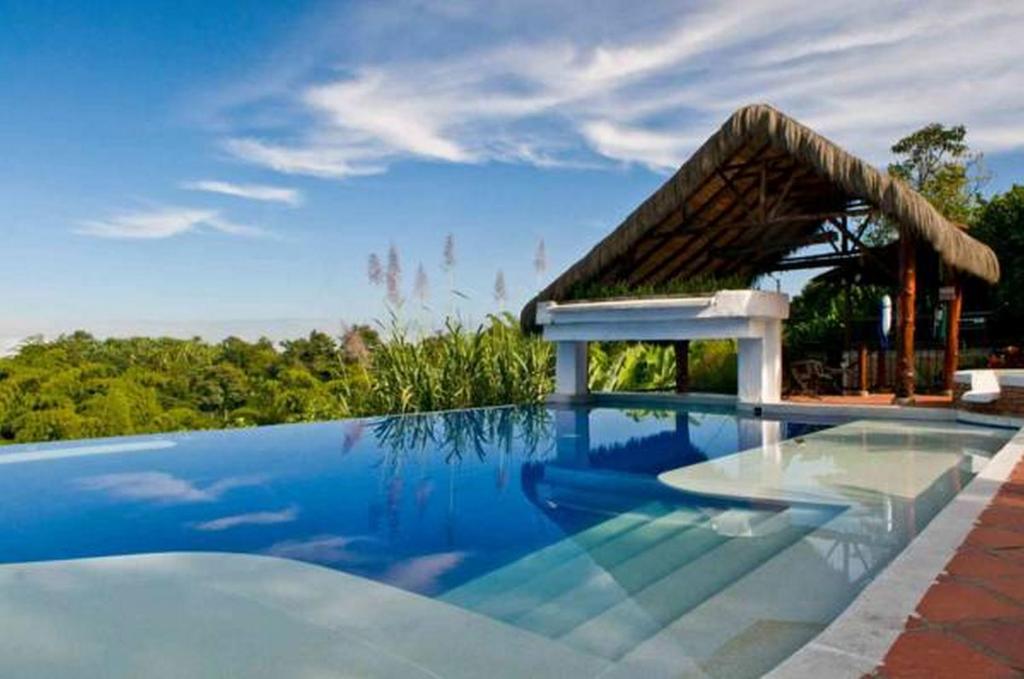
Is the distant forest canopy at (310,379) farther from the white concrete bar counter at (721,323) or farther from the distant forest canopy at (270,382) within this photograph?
the white concrete bar counter at (721,323)

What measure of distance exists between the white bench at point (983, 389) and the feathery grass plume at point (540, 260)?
6.84 metres

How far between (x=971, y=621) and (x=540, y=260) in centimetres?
1145

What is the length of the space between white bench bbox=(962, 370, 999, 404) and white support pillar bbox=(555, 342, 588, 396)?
5432 millimetres

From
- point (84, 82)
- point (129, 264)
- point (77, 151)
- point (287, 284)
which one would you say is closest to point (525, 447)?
point (84, 82)

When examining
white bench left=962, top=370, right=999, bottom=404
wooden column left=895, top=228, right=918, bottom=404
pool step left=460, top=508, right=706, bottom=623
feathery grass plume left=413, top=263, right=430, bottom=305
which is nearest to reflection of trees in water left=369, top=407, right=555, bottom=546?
pool step left=460, top=508, right=706, bottom=623

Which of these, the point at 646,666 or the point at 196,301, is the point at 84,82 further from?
the point at 646,666

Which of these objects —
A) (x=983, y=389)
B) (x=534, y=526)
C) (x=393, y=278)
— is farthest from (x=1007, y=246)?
(x=534, y=526)

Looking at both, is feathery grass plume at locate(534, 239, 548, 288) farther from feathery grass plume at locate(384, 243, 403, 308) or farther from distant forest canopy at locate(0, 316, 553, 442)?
feathery grass plume at locate(384, 243, 403, 308)

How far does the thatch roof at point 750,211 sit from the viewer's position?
373 inches

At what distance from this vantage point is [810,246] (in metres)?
12.5

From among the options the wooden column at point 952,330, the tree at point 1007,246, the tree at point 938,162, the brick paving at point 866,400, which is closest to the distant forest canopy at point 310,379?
the brick paving at point 866,400

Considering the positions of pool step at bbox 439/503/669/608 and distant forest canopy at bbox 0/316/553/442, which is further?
distant forest canopy at bbox 0/316/553/442

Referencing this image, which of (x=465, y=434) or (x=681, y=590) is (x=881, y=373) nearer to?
(x=465, y=434)

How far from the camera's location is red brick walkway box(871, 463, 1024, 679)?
1.86 meters
